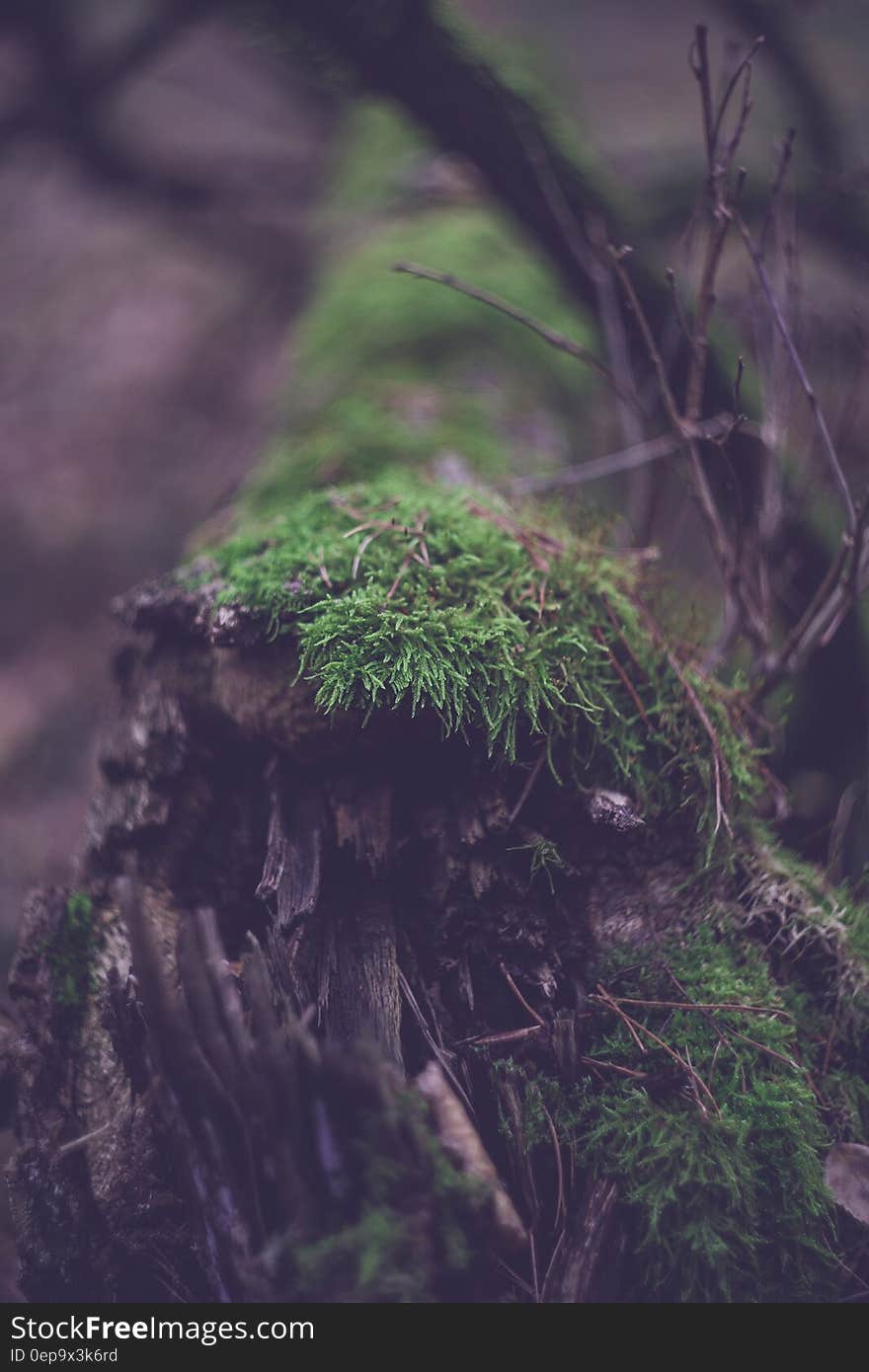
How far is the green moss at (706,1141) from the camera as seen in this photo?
144cm

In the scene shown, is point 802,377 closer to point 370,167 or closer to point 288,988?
point 288,988

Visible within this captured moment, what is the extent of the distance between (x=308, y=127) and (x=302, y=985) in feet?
24.0

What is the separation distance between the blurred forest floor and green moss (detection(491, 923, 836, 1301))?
5.47ft

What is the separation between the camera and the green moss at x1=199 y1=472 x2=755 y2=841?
1661mm

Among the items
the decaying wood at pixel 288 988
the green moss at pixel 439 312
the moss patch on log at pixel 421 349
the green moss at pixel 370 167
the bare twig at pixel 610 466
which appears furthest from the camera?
the green moss at pixel 370 167

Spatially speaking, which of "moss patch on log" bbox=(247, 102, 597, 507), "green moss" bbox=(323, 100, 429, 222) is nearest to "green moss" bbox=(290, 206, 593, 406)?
"moss patch on log" bbox=(247, 102, 597, 507)

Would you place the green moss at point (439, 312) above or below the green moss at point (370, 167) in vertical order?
below

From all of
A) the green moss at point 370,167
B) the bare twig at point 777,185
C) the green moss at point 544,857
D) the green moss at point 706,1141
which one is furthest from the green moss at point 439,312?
the green moss at point 706,1141

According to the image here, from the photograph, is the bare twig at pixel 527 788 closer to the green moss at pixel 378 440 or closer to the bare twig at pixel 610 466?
the bare twig at pixel 610 466

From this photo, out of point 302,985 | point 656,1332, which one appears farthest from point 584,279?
point 656,1332

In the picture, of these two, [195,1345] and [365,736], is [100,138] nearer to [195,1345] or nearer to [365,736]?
[365,736]

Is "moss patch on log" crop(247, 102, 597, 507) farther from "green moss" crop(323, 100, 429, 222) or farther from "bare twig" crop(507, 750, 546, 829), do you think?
"bare twig" crop(507, 750, 546, 829)

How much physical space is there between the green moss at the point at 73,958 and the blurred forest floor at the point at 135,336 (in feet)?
1.56

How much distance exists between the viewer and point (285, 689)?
1.77m
